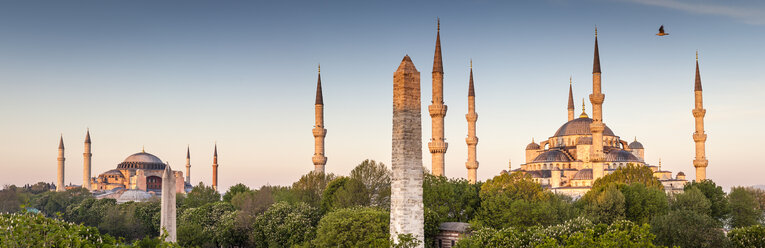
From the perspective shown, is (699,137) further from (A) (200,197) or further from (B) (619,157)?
(A) (200,197)

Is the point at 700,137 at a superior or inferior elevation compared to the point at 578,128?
inferior

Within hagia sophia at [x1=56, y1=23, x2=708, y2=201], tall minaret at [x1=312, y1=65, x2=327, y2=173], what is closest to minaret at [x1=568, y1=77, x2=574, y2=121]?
hagia sophia at [x1=56, y1=23, x2=708, y2=201]

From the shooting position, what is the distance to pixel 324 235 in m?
31.6

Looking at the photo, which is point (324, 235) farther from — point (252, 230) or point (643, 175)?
point (643, 175)

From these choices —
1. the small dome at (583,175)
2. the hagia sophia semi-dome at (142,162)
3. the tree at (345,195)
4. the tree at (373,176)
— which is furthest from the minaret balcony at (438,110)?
the hagia sophia semi-dome at (142,162)

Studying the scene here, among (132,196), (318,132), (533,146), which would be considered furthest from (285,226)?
(132,196)

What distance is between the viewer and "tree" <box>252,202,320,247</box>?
3609 cm

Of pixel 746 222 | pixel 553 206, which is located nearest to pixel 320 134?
pixel 553 206

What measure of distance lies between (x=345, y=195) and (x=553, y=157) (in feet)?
124

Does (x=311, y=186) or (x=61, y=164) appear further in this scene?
(x=61, y=164)

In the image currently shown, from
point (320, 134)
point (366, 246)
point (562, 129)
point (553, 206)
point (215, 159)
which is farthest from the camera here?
point (215, 159)

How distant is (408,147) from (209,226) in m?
26.1

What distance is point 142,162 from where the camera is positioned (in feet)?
362

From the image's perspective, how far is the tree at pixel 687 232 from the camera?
33.8m
